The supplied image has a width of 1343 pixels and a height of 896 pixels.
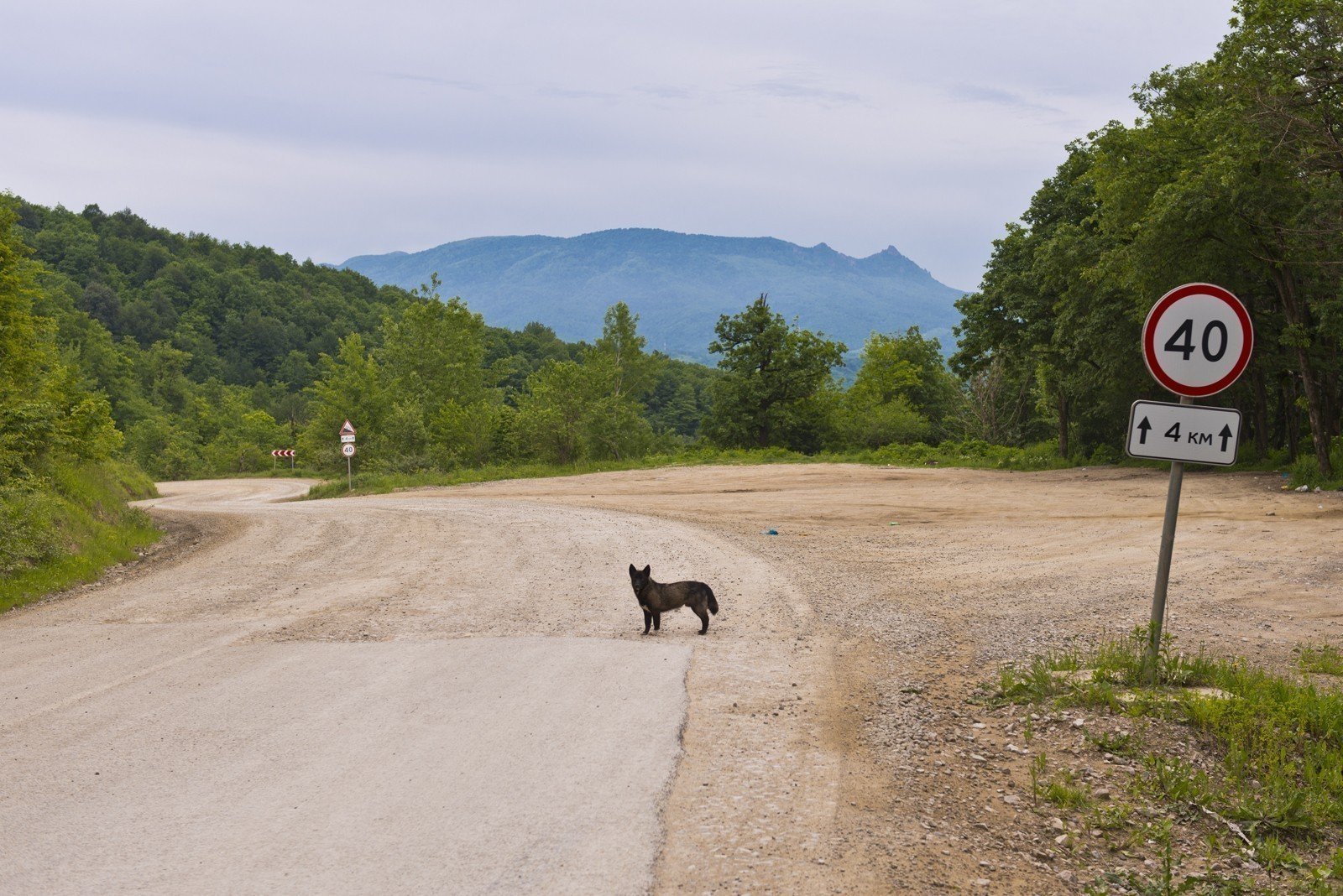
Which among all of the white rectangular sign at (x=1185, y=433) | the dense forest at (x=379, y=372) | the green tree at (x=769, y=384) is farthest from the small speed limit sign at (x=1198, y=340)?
the green tree at (x=769, y=384)

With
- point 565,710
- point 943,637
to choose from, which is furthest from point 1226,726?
point 565,710

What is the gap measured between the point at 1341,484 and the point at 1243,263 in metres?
6.59

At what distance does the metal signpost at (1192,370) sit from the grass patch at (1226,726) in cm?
114

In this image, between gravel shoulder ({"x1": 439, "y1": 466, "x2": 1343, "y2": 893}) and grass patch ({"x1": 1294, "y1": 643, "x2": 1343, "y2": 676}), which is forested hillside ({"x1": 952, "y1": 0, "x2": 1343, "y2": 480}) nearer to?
gravel shoulder ({"x1": 439, "y1": 466, "x2": 1343, "y2": 893})

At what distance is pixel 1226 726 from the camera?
6.04m

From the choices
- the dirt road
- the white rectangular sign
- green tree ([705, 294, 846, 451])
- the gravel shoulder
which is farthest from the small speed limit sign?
green tree ([705, 294, 846, 451])

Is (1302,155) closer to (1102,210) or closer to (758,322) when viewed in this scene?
(1102,210)

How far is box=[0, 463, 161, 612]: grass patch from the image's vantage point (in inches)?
517

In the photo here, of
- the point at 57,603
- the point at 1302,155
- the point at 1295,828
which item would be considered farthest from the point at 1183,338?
the point at 1302,155

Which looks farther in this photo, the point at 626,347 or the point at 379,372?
the point at 626,347

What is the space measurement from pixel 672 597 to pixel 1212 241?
23064 mm

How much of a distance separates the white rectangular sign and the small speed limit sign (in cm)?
16

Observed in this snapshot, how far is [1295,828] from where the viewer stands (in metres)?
4.91

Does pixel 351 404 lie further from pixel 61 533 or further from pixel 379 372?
pixel 61 533
